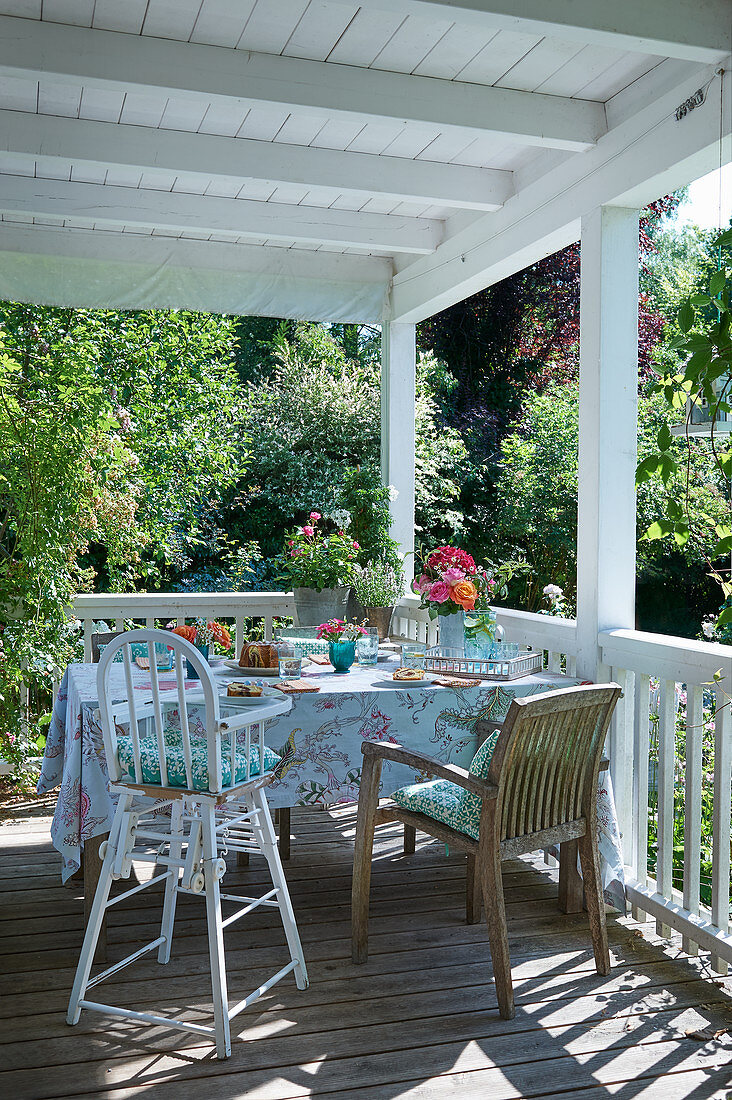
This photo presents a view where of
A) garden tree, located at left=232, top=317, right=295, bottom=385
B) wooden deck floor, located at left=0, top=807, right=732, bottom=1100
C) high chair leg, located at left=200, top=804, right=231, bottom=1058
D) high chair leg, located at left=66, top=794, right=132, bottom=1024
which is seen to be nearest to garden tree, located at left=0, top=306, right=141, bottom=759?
wooden deck floor, located at left=0, top=807, right=732, bottom=1100

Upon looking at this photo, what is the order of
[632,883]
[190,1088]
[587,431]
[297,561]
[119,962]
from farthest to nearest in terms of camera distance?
[297,561] → [587,431] → [632,883] → [119,962] → [190,1088]

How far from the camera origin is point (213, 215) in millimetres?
4359

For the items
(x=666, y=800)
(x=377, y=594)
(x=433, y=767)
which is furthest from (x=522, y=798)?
(x=377, y=594)

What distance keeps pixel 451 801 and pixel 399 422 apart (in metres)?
2.99

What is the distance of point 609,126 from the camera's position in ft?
10.7

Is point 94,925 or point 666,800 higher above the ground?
point 666,800

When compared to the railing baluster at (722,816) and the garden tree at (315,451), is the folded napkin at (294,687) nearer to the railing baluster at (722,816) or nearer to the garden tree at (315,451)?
the railing baluster at (722,816)

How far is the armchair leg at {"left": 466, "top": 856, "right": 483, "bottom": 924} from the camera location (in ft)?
10.2

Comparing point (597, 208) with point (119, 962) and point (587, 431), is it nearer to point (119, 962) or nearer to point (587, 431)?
point (587, 431)

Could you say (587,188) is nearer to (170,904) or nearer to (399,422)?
(399,422)

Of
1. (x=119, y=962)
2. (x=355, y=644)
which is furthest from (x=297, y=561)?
(x=119, y=962)

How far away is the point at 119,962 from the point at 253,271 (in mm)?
3497

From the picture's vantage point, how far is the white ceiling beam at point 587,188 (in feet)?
9.18

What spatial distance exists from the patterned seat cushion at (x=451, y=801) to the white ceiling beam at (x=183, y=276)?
119 inches
